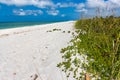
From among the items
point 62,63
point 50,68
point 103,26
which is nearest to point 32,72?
point 50,68

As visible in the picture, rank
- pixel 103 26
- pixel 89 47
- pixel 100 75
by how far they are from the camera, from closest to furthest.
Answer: pixel 100 75, pixel 89 47, pixel 103 26

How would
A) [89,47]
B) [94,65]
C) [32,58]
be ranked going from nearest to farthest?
Result: [94,65] < [89,47] < [32,58]

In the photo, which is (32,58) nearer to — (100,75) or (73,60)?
(73,60)

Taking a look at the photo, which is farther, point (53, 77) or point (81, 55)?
point (81, 55)

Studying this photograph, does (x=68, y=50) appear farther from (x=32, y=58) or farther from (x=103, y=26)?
(x=103, y=26)

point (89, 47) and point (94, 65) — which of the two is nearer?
point (94, 65)

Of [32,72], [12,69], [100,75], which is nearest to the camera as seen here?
[100,75]

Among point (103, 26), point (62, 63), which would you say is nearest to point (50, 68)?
point (62, 63)

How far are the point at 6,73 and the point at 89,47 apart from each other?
3.76 meters

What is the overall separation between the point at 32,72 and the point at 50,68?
735 mm

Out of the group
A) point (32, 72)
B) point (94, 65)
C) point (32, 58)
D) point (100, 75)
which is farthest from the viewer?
point (32, 58)

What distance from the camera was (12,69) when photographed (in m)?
8.89

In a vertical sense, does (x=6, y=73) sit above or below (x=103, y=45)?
below

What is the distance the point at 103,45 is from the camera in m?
9.16
